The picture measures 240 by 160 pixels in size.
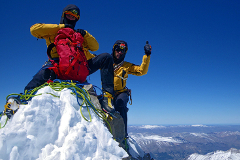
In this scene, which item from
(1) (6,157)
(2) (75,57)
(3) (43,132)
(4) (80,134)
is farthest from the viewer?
(2) (75,57)

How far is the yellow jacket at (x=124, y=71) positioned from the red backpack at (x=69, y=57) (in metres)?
1.96

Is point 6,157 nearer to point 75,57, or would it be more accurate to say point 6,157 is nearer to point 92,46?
point 75,57

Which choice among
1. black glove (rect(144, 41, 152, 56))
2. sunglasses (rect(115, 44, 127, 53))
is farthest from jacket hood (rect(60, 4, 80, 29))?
black glove (rect(144, 41, 152, 56))

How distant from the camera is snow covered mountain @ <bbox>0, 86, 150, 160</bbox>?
1.85 m

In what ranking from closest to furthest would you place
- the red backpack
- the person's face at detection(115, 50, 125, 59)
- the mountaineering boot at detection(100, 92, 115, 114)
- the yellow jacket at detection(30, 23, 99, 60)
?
the red backpack, the yellow jacket at detection(30, 23, 99, 60), the mountaineering boot at detection(100, 92, 115, 114), the person's face at detection(115, 50, 125, 59)

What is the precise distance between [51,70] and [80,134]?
2160 millimetres

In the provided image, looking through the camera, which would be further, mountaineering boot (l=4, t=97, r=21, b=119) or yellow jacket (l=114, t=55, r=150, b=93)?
yellow jacket (l=114, t=55, r=150, b=93)

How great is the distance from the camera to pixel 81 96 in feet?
10.7

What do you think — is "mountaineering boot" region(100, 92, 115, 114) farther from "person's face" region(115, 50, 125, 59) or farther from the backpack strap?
"person's face" region(115, 50, 125, 59)

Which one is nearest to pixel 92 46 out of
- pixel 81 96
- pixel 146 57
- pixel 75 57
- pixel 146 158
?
pixel 75 57

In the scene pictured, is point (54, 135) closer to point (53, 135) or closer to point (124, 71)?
point (53, 135)

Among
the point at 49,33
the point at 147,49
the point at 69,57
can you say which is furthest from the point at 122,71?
the point at 49,33

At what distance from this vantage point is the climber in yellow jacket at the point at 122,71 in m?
5.55

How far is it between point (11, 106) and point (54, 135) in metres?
1.09
